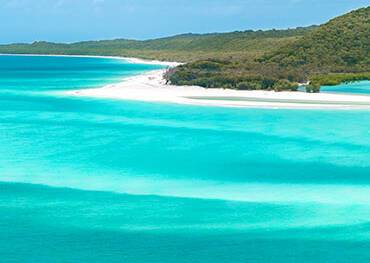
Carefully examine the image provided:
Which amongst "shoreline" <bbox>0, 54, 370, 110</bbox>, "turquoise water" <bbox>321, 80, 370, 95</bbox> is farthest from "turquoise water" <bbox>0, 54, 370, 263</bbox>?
"turquoise water" <bbox>321, 80, 370, 95</bbox>

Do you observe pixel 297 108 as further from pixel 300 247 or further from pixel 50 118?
pixel 300 247

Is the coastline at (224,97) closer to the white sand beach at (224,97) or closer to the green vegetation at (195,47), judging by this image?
the white sand beach at (224,97)

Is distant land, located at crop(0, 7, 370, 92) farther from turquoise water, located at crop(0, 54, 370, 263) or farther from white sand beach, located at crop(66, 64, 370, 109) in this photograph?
turquoise water, located at crop(0, 54, 370, 263)

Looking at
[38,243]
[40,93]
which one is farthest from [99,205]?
[40,93]

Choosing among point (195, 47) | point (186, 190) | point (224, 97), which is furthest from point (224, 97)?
point (195, 47)

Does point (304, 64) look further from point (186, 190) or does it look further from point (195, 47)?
point (195, 47)

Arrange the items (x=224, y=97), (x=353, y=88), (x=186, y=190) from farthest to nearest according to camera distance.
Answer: (x=353, y=88)
(x=224, y=97)
(x=186, y=190)

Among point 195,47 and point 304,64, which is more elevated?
point 195,47

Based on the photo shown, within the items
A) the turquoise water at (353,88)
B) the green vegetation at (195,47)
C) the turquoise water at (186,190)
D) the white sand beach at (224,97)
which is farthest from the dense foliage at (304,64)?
the turquoise water at (186,190)
